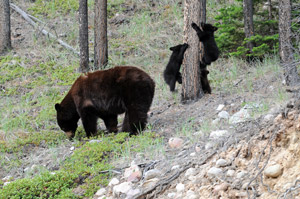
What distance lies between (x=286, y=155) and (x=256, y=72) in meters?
6.59

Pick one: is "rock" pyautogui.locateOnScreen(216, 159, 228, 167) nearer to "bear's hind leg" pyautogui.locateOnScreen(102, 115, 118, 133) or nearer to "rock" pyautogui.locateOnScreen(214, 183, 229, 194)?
"rock" pyautogui.locateOnScreen(214, 183, 229, 194)

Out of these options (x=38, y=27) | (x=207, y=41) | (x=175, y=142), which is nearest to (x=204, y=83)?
(x=207, y=41)

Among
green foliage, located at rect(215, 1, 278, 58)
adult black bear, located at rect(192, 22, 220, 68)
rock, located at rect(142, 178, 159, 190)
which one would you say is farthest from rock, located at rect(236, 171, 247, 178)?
green foliage, located at rect(215, 1, 278, 58)

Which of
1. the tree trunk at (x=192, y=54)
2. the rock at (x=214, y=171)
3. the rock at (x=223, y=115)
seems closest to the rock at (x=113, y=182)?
the rock at (x=214, y=171)

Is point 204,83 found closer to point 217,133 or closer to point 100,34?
point 217,133

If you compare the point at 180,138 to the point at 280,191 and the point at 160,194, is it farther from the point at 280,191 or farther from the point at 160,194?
the point at 280,191

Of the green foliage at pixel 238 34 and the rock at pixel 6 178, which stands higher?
the green foliage at pixel 238 34

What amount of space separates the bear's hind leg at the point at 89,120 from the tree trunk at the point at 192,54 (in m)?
2.24

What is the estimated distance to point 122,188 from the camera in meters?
5.27

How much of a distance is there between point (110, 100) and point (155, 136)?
53.5 inches

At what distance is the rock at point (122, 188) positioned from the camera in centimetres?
522

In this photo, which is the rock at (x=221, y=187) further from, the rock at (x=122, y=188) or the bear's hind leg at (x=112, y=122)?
the bear's hind leg at (x=112, y=122)

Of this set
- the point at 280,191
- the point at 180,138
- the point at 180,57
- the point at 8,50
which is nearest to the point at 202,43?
the point at 180,57

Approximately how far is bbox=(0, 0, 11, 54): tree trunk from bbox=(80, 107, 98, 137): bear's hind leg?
301 inches
